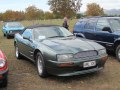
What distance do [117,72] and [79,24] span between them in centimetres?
424

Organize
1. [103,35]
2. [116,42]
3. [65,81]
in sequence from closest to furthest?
[65,81] → [116,42] → [103,35]

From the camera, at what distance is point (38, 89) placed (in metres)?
6.00

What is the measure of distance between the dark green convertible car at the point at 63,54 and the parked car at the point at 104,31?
198cm

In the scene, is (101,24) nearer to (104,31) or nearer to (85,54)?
(104,31)

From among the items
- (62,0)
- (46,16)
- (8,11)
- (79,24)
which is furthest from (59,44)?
(8,11)

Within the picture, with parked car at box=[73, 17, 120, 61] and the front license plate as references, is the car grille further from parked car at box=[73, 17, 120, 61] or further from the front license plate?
parked car at box=[73, 17, 120, 61]

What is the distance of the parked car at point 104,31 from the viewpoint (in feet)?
29.1

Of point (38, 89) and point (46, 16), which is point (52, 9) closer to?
point (38, 89)

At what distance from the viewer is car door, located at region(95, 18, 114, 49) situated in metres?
9.05

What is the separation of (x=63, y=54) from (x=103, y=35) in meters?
3.60

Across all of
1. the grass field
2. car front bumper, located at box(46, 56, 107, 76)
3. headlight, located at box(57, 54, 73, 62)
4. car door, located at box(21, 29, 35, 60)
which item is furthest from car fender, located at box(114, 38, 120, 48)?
headlight, located at box(57, 54, 73, 62)

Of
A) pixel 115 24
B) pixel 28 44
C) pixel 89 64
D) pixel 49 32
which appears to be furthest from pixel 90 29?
pixel 89 64

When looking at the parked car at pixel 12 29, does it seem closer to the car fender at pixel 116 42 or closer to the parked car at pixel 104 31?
the parked car at pixel 104 31

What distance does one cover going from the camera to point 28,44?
7.88 meters
